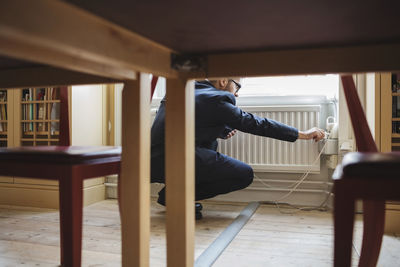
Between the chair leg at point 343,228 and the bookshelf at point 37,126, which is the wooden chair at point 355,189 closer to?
the chair leg at point 343,228

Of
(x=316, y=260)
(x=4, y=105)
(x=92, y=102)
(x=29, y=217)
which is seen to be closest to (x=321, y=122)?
(x=316, y=260)

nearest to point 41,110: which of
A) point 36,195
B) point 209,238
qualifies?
point 36,195

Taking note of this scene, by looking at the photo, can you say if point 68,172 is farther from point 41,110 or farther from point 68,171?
point 41,110

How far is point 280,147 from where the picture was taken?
242 centimetres

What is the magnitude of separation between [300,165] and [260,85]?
25.8 inches

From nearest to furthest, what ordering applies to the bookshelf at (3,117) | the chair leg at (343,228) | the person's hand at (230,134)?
the chair leg at (343,228), the person's hand at (230,134), the bookshelf at (3,117)

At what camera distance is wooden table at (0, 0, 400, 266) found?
0.57 metres

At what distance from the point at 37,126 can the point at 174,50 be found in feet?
6.26

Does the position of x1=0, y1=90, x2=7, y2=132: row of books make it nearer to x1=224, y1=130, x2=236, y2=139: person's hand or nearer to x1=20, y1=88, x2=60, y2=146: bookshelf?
x1=20, y1=88, x2=60, y2=146: bookshelf

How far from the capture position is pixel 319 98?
245cm

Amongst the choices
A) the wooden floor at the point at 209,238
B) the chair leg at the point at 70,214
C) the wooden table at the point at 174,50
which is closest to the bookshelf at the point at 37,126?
the wooden floor at the point at 209,238

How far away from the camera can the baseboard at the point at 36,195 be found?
2371mm

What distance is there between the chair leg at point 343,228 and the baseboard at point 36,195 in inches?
79.2

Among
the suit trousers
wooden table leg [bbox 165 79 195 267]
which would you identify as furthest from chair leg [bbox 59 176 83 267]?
the suit trousers
